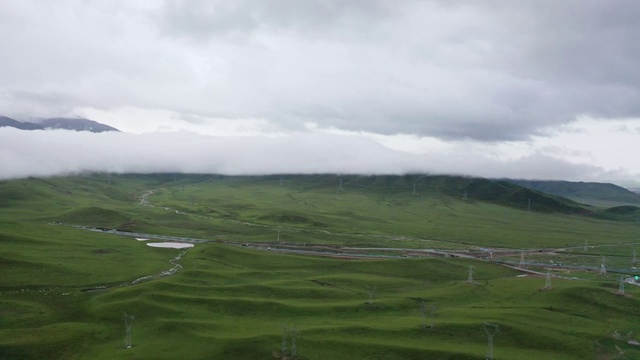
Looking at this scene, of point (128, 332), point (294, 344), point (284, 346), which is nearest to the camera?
point (294, 344)

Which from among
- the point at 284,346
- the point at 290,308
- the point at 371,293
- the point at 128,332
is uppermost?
the point at 371,293

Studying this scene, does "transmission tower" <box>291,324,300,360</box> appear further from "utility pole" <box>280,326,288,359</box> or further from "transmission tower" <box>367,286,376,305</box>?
"transmission tower" <box>367,286,376,305</box>

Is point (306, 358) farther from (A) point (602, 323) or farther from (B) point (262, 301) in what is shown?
(A) point (602, 323)

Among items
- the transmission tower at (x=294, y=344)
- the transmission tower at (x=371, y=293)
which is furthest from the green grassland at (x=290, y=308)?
the transmission tower at (x=294, y=344)

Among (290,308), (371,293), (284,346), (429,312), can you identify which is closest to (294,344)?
(284,346)

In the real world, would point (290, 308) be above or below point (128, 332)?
above

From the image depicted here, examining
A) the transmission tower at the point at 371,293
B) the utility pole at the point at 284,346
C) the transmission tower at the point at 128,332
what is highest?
the transmission tower at the point at 371,293

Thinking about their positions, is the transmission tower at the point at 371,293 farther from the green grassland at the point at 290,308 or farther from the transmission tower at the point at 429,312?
the transmission tower at the point at 429,312

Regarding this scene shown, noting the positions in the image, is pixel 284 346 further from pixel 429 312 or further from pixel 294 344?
pixel 429 312

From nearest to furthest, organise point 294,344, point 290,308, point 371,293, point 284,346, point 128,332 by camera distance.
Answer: point 294,344
point 284,346
point 128,332
point 290,308
point 371,293

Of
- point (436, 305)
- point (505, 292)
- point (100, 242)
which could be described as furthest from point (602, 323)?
point (100, 242)

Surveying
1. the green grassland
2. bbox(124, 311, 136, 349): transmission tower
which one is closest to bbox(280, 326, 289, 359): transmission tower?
the green grassland
